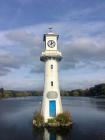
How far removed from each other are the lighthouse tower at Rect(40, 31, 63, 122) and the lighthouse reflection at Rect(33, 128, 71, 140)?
2719 millimetres

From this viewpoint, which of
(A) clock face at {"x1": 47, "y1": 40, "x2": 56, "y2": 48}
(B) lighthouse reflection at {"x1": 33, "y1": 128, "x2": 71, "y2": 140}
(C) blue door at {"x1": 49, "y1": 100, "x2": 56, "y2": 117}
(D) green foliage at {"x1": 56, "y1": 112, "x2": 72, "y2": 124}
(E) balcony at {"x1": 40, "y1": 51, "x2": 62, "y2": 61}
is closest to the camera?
(B) lighthouse reflection at {"x1": 33, "y1": 128, "x2": 71, "y2": 140}

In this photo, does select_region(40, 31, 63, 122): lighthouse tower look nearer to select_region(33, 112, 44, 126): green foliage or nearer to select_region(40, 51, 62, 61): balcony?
select_region(40, 51, 62, 61): balcony

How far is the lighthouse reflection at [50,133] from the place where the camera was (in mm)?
31819

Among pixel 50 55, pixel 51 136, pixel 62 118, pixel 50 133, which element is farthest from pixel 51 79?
pixel 51 136

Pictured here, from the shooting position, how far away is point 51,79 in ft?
125

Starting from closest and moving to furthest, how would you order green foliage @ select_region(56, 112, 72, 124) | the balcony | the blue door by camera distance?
green foliage @ select_region(56, 112, 72, 124), the blue door, the balcony

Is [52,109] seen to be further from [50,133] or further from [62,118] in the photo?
[50,133]

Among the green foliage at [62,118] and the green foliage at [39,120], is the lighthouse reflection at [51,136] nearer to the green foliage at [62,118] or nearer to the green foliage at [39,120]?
the green foliage at [39,120]

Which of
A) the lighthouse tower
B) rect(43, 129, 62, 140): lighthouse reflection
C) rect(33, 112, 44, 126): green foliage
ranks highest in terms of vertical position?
the lighthouse tower

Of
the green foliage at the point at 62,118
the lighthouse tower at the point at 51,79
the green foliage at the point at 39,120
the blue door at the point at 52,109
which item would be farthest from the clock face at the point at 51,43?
the green foliage at the point at 39,120

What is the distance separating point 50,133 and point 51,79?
7628 millimetres

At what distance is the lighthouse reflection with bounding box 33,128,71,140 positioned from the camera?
31.8m

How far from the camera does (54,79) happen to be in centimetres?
3809

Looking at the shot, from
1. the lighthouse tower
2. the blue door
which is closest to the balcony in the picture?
the lighthouse tower
